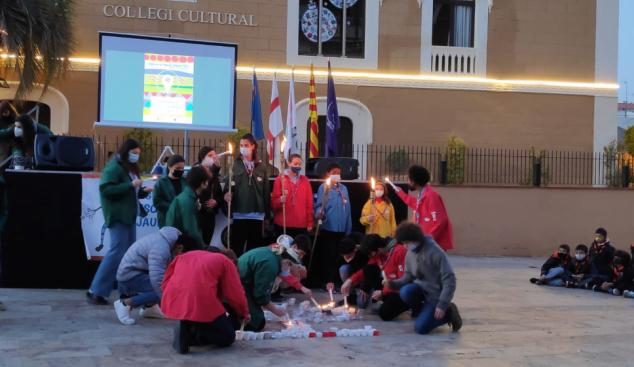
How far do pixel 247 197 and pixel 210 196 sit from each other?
0.49 metres

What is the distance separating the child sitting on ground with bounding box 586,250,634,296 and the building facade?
27.8 ft

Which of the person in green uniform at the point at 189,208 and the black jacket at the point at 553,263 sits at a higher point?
the person in green uniform at the point at 189,208

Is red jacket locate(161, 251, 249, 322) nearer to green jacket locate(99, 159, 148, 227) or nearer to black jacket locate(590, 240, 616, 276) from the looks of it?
green jacket locate(99, 159, 148, 227)

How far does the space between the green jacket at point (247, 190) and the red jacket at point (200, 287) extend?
307 cm

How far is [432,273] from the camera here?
781 centimetres

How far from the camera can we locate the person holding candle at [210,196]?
9.38m

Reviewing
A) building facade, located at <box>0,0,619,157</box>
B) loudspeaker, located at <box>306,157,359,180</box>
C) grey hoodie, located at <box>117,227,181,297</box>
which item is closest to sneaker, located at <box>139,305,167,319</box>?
grey hoodie, located at <box>117,227,181,297</box>

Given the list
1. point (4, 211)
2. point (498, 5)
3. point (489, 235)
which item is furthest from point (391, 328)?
point (498, 5)

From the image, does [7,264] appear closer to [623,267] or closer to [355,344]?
[355,344]

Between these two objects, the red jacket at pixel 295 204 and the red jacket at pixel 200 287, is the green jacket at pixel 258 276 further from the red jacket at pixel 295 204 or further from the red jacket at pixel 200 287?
the red jacket at pixel 295 204

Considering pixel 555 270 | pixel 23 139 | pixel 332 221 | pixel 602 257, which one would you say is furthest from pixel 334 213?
pixel 602 257

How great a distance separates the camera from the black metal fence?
17939mm

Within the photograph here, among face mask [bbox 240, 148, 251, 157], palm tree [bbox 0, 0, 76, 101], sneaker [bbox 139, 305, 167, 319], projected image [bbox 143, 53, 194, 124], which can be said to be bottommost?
sneaker [bbox 139, 305, 167, 319]

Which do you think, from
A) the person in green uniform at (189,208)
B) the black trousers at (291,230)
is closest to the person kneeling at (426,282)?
the person in green uniform at (189,208)
